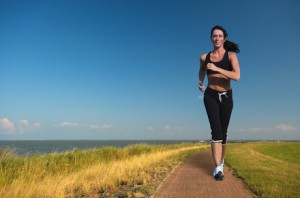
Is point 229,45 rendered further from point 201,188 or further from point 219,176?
point 201,188

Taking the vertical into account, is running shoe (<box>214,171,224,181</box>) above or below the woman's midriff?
below

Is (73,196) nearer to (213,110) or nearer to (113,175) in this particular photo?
(113,175)

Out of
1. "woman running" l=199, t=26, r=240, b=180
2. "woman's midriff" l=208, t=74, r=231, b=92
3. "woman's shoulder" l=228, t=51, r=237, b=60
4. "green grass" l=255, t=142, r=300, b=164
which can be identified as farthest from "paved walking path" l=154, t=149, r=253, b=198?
"green grass" l=255, t=142, r=300, b=164

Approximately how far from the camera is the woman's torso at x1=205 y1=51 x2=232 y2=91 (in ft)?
18.2

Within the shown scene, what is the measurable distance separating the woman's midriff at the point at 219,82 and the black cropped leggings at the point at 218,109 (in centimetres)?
8

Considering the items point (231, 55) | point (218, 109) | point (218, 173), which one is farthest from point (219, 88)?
point (218, 173)

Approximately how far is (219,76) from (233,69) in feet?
1.00

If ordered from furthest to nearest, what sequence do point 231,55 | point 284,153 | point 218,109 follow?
1. point 284,153
2. point 218,109
3. point 231,55

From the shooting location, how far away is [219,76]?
566cm

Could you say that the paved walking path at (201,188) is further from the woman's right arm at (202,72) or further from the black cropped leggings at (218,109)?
the woman's right arm at (202,72)

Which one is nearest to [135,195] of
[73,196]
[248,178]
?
[73,196]

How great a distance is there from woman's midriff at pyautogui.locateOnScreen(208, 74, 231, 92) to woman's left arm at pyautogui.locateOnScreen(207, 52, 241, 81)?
0.92 feet

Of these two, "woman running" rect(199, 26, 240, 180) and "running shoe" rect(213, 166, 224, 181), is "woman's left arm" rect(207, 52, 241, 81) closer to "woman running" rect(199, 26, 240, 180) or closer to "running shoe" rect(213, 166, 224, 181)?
"woman running" rect(199, 26, 240, 180)

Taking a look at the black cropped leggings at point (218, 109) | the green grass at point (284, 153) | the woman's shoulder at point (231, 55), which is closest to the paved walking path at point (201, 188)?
the black cropped leggings at point (218, 109)
